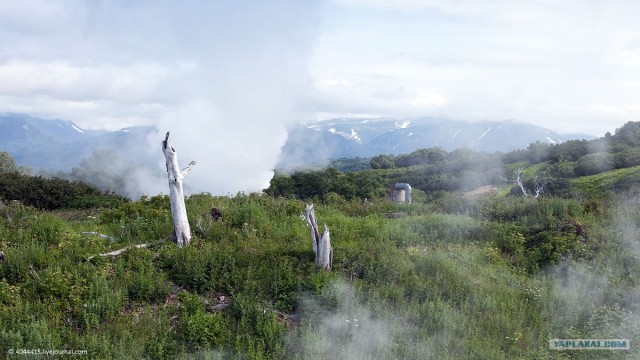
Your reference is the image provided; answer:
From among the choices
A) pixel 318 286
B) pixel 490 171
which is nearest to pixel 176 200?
pixel 318 286

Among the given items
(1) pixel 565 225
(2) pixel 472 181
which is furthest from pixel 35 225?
(2) pixel 472 181

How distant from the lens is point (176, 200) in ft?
33.7

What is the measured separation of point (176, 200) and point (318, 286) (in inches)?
154

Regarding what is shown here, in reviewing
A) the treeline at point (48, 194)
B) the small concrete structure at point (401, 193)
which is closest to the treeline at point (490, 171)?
the small concrete structure at point (401, 193)

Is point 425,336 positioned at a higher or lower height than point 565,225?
lower

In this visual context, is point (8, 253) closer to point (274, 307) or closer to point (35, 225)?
point (35, 225)

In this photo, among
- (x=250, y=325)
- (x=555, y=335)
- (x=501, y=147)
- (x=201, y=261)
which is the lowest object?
(x=555, y=335)

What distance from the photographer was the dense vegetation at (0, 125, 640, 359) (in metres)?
6.80

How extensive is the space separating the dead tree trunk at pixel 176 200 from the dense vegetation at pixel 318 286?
29 centimetres

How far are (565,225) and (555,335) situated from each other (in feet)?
16.1

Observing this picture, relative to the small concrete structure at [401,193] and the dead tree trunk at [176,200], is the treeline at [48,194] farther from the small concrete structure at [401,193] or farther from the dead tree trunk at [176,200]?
the small concrete structure at [401,193]

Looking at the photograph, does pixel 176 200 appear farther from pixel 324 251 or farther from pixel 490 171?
pixel 490 171

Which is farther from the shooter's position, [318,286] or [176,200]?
[176,200]

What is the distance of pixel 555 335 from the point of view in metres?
7.54
